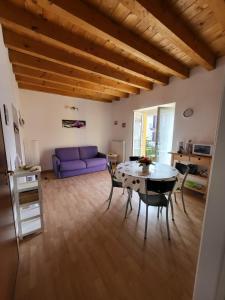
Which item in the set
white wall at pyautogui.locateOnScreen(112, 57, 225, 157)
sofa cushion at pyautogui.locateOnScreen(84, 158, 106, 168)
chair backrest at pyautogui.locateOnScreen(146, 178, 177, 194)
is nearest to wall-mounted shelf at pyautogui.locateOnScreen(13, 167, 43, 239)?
chair backrest at pyautogui.locateOnScreen(146, 178, 177, 194)

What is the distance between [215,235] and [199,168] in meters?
2.87

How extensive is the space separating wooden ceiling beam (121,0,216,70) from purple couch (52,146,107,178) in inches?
140

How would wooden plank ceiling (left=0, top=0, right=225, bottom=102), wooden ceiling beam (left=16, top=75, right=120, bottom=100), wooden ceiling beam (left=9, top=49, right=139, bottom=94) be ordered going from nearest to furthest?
wooden plank ceiling (left=0, top=0, right=225, bottom=102) < wooden ceiling beam (left=9, top=49, right=139, bottom=94) < wooden ceiling beam (left=16, top=75, right=120, bottom=100)

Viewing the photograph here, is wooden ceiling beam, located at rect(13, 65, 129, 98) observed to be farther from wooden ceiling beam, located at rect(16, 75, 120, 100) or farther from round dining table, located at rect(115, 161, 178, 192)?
round dining table, located at rect(115, 161, 178, 192)

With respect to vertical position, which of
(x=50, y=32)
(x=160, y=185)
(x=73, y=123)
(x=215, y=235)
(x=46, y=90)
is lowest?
(x=160, y=185)

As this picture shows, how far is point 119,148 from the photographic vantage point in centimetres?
542

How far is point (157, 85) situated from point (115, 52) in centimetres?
179

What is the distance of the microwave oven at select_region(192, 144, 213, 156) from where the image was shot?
278cm

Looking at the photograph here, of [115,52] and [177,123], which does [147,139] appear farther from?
[115,52]

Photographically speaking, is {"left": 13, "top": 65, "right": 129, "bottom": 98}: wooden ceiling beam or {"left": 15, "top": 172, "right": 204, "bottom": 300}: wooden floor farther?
{"left": 13, "top": 65, "right": 129, "bottom": 98}: wooden ceiling beam

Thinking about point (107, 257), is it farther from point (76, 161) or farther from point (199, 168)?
point (76, 161)

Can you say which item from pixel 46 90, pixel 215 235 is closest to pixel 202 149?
pixel 215 235

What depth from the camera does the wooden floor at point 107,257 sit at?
4.08 ft

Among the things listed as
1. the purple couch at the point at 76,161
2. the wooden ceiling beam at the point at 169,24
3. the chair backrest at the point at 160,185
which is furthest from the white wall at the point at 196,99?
the purple couch at the point at 76,161
